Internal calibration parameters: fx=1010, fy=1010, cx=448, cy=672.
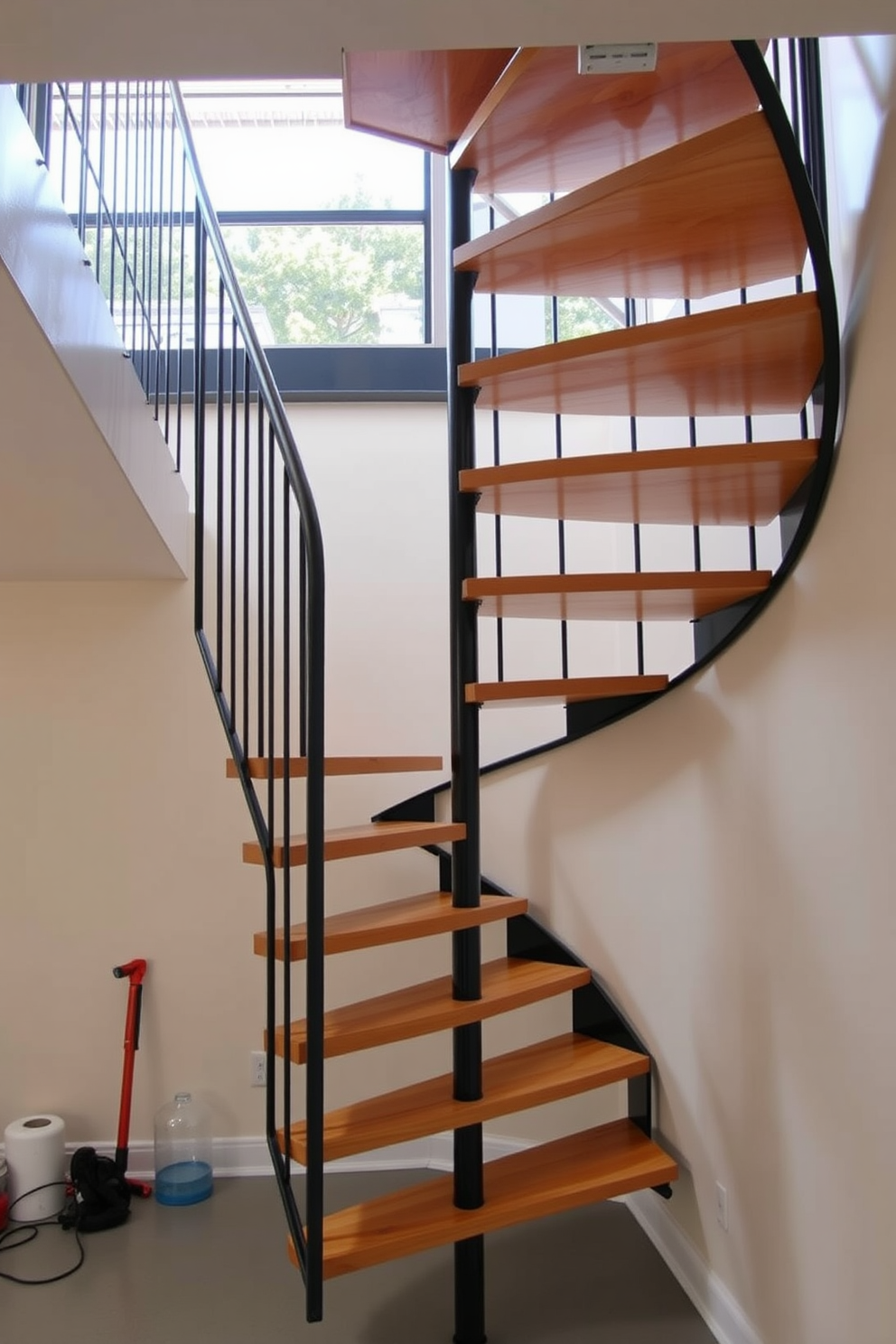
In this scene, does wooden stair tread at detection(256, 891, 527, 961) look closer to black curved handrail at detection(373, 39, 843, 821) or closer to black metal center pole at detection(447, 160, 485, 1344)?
black metal center pole at detection(447, 160, 485, 1344)

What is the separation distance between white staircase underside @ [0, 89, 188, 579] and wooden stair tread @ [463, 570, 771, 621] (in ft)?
3.34

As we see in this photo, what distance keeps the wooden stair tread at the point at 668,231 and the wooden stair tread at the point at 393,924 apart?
147 cm

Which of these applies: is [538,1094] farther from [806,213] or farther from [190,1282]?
[806,213]

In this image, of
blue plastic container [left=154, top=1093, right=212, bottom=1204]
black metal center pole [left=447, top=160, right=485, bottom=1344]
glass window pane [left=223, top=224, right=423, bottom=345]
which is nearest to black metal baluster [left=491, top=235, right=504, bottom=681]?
black metal center pole [left=447, top=160, right=485, bottom=1344]

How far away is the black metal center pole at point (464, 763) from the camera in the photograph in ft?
7.41

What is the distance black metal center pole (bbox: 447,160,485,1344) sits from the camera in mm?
2260

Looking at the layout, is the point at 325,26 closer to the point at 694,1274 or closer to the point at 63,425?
the point at 63,425

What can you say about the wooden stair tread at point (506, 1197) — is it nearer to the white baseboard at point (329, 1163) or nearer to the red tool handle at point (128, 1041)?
the white baseboard at point (329, 1163)

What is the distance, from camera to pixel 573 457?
2.21 m

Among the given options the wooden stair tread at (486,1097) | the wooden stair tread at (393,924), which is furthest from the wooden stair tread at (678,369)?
the wooden stair tread at (486,1097)

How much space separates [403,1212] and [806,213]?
7.16 feet

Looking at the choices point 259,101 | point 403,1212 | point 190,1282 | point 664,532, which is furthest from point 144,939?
point 259,101

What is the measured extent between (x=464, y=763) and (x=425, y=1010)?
578mm

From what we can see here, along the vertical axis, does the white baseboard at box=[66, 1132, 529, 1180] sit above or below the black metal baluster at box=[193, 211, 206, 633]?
below
